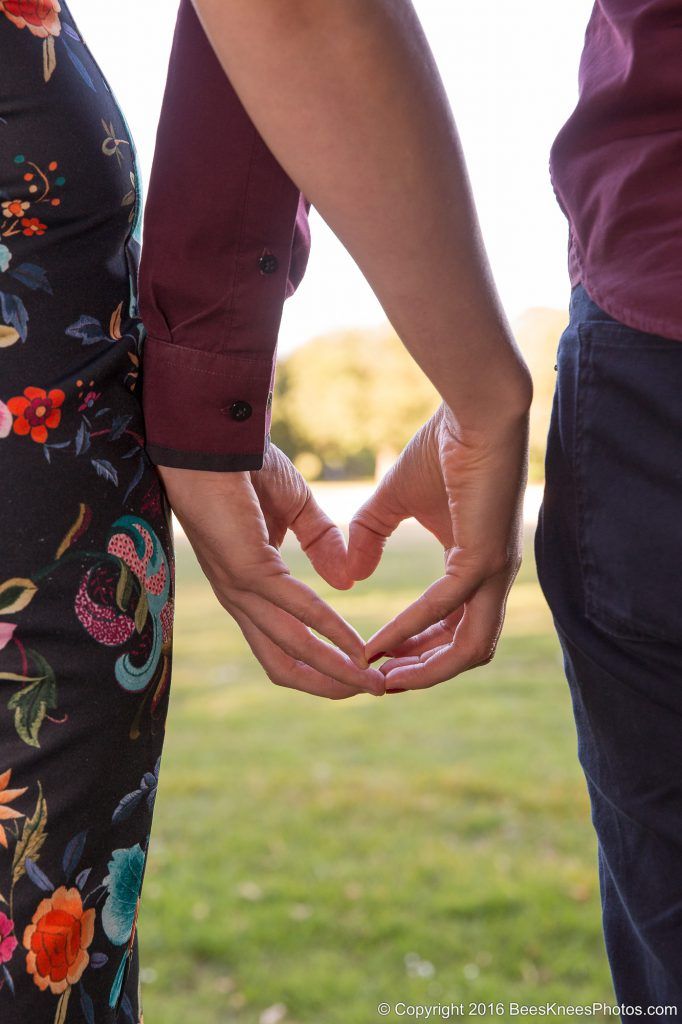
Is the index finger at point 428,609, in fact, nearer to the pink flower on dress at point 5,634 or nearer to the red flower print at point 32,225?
the pink flower on dress at point 5,634

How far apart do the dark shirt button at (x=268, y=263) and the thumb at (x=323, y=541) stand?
0.95ft

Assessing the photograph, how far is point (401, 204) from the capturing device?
0.81m

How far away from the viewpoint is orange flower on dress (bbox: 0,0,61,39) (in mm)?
880

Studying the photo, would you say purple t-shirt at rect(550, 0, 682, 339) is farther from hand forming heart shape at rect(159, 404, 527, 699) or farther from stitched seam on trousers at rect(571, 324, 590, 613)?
hand forming heart shape at rect(159, 404, 527, 699)

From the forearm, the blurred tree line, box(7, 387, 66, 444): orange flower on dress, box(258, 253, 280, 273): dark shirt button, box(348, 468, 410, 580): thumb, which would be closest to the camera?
the forearm

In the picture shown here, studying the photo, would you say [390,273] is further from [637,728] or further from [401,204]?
[637,728]

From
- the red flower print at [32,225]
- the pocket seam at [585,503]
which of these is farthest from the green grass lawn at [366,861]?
the red flower print at [32,225]

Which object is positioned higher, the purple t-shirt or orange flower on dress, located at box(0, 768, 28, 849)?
the purple t-shirt

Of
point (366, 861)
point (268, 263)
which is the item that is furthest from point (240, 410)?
point (366, 861)

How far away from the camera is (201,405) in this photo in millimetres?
974

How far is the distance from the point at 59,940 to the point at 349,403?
652 inches

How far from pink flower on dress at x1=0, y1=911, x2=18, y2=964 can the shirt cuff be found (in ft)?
1.34

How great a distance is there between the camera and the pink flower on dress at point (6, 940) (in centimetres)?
84

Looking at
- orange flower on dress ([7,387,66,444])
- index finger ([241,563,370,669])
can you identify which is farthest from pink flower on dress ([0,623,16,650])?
index finger ([241,563,370,669])
